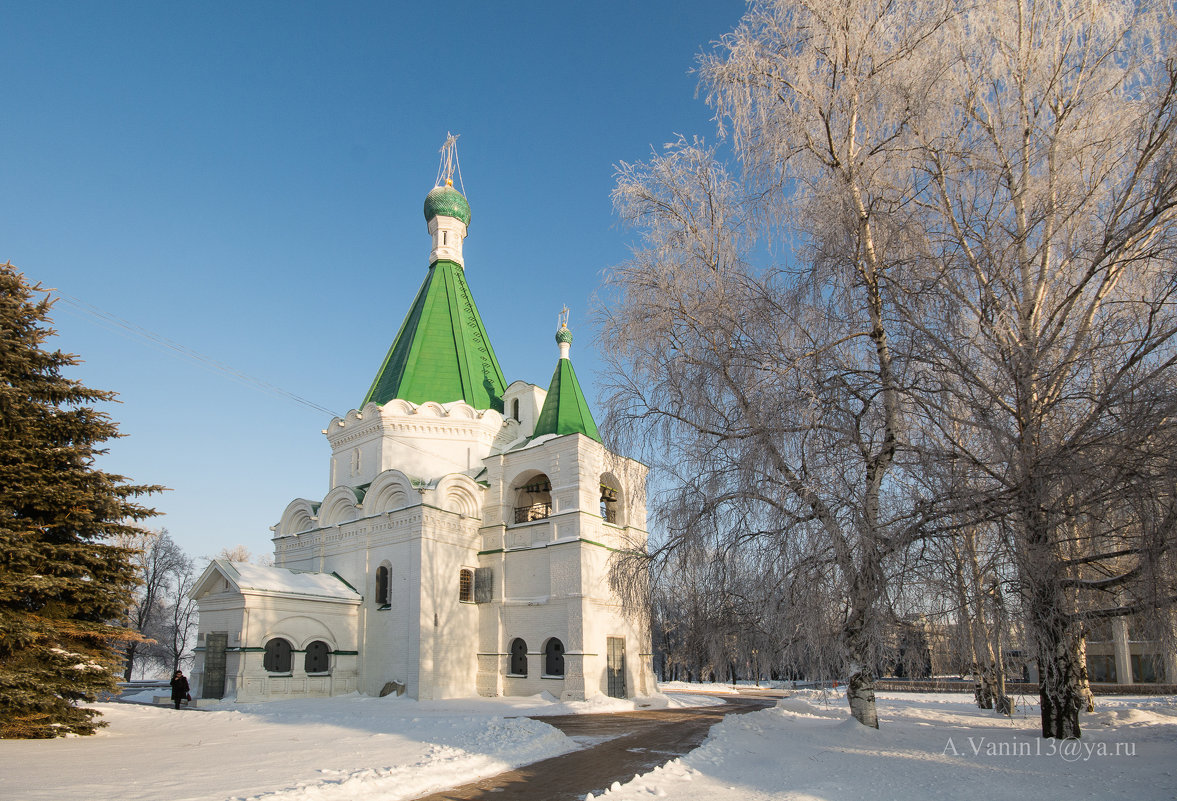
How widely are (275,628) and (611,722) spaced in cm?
1021

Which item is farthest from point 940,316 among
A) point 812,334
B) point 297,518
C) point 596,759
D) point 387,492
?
point 297,518

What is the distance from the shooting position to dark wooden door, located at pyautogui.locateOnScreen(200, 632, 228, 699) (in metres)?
18.9

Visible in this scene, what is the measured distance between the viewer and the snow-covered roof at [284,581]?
19.3 m

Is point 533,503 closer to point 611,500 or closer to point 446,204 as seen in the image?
point 611,500

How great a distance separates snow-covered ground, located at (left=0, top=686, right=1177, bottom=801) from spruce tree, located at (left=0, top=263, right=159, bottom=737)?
805 millimetres

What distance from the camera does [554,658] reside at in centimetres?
2019

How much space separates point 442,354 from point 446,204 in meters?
7.21

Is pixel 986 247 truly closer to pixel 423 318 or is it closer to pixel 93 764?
pixel 93 764

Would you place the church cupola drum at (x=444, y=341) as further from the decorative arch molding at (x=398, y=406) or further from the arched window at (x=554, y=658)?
the arched window at (x=554, y=658)

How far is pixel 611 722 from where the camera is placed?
1462cm

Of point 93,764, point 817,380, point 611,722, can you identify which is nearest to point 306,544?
point 611,722

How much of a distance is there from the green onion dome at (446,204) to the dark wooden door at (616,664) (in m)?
17.8

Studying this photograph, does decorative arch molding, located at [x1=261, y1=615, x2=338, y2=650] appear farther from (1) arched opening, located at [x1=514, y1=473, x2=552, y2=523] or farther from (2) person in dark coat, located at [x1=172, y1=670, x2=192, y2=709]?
(1) arched opening, located at [x1=514, y1=473, x2=552, y2=523]

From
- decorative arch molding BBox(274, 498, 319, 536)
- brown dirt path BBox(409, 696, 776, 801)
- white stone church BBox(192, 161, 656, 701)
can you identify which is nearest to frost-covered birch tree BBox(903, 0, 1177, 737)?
brown dirt path BBox(409, 696, 776, 801)
